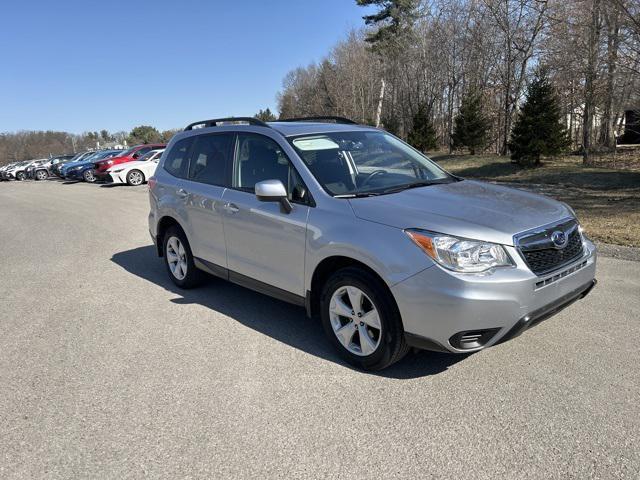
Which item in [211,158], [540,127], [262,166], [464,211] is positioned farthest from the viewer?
[540,127]

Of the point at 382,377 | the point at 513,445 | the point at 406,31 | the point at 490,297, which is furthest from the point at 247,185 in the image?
the point at 406,31

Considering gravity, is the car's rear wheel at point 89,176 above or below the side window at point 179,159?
below

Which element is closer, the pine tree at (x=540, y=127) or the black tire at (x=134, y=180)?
the pine tree at (x=540, y=127)

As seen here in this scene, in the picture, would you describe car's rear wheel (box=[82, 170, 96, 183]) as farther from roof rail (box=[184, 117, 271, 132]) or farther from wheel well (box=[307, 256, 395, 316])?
wheel well (box=[307, 256, 395, 316])

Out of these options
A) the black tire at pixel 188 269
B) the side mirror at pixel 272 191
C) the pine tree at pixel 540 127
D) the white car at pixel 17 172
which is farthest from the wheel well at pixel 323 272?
the white car at pixel 17 172

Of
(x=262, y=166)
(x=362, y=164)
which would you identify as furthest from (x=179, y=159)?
(x=362, y=164)

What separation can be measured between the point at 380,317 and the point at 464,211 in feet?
3.13

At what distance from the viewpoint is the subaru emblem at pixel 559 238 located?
340cm

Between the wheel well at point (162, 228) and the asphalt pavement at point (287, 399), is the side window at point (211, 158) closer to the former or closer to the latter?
the wheel well at point (162, 228)

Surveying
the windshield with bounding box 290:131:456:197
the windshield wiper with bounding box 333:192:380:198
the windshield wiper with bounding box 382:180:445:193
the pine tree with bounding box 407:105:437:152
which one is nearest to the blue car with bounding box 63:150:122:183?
the pine tree with bounding box 407:105:437:152

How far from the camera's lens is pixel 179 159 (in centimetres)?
581

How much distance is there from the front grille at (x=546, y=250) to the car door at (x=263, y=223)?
1634 mm

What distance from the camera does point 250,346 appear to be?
422cm

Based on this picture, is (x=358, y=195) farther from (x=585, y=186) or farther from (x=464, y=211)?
(x=585, y=186)
